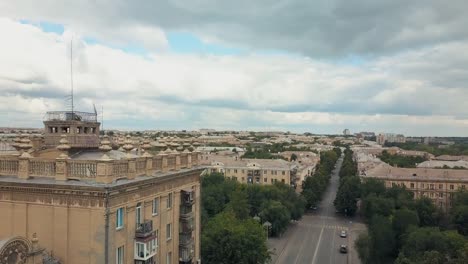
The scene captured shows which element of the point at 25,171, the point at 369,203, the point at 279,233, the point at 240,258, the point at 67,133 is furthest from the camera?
the point at 369,203

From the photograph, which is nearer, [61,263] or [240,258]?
[61,263]

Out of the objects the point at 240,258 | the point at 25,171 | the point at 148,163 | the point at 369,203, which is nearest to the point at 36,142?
the point at 25,171

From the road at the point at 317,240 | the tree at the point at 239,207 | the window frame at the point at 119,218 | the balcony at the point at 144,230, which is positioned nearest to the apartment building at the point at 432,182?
the road at the point at 317,240

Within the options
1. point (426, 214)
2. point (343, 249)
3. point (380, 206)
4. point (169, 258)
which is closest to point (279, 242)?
point (343, 249)

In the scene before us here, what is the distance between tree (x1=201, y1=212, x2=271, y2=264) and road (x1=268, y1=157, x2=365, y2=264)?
25138mm

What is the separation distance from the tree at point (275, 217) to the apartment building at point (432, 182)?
1704 inches

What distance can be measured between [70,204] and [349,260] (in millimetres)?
61469

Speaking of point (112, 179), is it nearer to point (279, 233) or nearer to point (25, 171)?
point (25, 171)

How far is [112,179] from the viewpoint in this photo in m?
21.3

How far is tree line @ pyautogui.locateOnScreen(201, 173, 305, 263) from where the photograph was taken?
45625 millimetres

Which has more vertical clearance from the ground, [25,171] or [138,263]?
[25,171]

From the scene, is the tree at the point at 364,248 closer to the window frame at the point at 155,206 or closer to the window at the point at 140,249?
the window frame at the point at 155,206

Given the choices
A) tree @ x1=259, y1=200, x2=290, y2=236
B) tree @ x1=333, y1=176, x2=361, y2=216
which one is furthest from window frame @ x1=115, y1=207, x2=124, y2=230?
tree @ x1=333, y1=176, x2=361, y2=216

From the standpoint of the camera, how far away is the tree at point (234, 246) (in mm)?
45344
